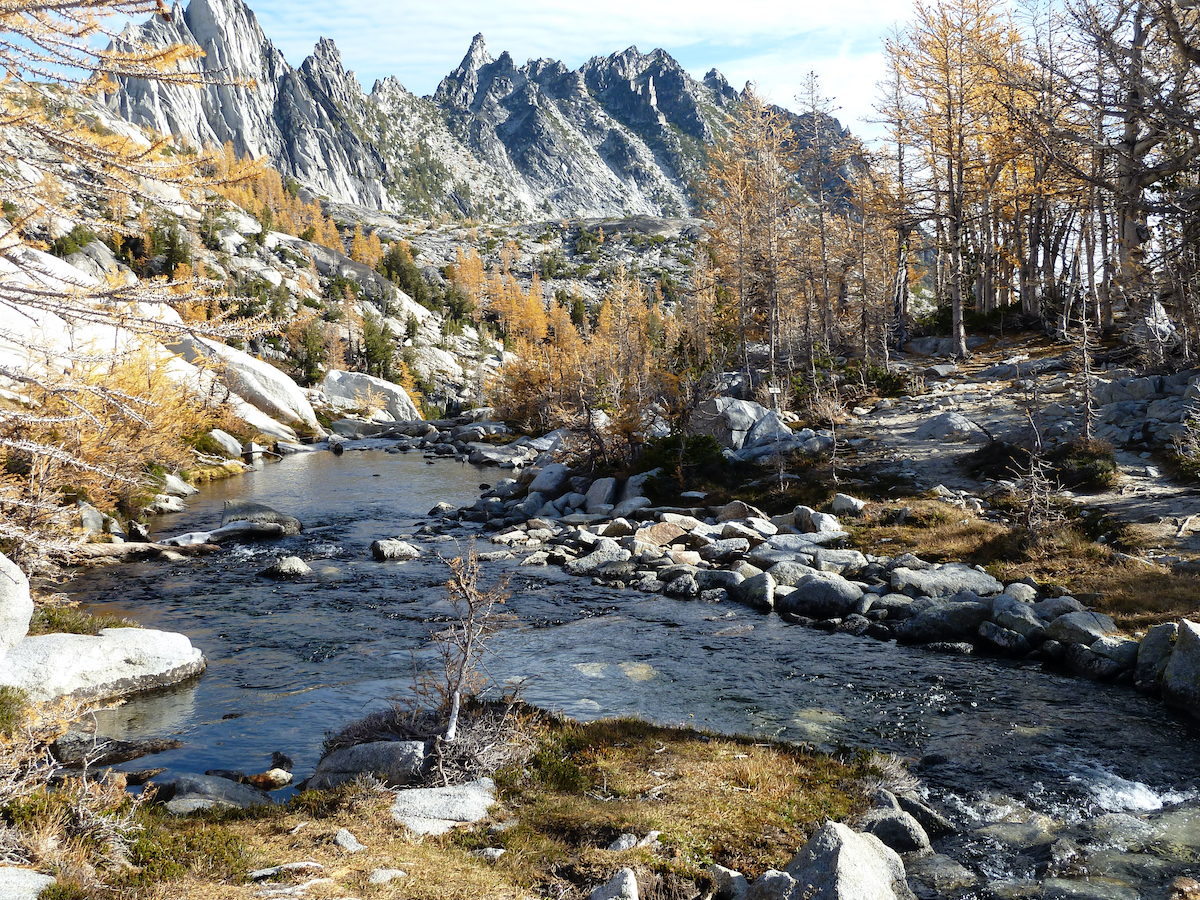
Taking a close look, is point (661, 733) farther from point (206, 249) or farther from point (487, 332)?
point (487, 332)

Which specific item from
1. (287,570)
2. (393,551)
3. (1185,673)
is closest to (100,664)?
(287,570)

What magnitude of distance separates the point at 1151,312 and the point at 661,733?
20.9 m

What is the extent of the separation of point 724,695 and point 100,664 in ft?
27.1

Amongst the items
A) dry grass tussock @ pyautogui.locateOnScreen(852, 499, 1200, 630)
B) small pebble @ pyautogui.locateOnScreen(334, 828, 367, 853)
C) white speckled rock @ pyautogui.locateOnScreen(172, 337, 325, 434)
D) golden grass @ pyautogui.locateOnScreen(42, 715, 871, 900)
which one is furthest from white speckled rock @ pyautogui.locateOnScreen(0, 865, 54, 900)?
white speckled rock @ pyautogui.locateOnScreen(172, 337, 325, 434)

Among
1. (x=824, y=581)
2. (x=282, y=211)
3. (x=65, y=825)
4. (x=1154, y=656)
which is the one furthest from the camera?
(x=282, y=211)

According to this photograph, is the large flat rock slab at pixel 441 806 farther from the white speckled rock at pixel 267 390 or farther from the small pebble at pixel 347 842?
the white speckled rock at pixel 267 390

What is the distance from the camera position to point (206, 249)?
82.2 metres

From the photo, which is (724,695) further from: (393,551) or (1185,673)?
(393,551)

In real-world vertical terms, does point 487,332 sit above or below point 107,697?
above

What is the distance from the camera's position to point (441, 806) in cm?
619

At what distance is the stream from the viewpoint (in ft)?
20.9

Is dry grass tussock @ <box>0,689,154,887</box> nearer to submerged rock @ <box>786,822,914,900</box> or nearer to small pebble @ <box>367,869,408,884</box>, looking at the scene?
small pebble @ <box>367,869,408,884</box>

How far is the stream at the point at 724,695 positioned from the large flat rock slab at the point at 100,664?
0.37m

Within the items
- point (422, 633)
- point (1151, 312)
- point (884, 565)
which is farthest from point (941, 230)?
point (422, 633)
